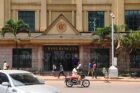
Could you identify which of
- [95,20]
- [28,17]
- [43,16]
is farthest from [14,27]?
[95,20]

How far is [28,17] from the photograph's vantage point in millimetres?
57625

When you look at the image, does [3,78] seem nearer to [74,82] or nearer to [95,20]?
[74,82]

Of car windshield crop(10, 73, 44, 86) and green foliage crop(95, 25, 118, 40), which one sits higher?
green foliage crop(95, 25, 118, 40)

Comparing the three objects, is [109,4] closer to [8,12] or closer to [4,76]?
[8,12]

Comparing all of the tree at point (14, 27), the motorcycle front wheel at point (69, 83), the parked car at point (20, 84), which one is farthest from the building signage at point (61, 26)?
the parked car at point (20, 84)

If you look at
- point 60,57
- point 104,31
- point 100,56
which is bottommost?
point 60,57

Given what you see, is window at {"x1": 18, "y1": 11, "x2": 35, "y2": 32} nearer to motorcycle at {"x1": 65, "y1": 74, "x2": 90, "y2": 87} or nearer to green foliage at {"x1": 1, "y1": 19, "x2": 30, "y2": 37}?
green foliage at {"x1": 1, "y1": 19, "x2": 30, "y2": 37}

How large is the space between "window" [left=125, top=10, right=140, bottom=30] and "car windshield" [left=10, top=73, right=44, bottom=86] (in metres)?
40.4

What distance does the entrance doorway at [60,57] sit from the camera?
56.0 meters

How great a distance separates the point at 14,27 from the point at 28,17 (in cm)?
489

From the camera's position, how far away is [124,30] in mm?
55844

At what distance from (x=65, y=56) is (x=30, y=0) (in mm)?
8429

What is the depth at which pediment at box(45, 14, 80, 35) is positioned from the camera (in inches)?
2163

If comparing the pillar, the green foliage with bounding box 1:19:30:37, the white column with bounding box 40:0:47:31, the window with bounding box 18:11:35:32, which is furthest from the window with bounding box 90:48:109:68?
the green foliage with bounding box 1:19:30:37
